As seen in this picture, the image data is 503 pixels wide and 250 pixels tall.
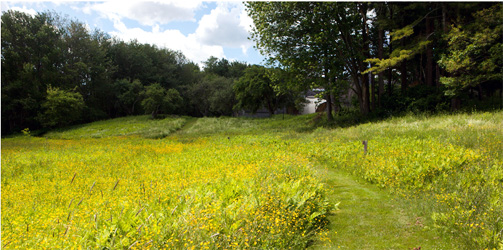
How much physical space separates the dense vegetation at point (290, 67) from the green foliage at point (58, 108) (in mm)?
159

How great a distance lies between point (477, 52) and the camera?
15734 millimetres

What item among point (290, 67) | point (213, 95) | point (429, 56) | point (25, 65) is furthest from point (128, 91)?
point (429, 56)

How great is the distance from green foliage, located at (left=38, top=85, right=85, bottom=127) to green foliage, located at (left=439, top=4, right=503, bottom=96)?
47.4m

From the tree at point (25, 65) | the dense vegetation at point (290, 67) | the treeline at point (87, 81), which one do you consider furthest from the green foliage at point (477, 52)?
the tree at point (25, 65)

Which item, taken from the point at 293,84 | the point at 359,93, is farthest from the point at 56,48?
the point at 359,93

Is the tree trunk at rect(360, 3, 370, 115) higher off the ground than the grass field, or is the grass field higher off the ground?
the tree trunk at rect(360, 3, 370, 115)

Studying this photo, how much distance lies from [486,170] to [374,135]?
7.72 meters

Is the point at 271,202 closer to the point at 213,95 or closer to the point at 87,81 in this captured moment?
the point at 213,95

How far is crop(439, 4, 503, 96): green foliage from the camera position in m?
15.5

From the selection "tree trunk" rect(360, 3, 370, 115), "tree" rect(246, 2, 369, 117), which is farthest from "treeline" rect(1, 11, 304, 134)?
"tree trunk" rect(360, 3, 370, 115)

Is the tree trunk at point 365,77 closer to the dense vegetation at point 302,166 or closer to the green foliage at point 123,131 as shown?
the dense vegetation at point 302,166

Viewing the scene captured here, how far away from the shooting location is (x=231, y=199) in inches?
226

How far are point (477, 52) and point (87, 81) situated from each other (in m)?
60.0

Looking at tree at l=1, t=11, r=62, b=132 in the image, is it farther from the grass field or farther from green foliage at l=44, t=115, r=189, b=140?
the grass field
